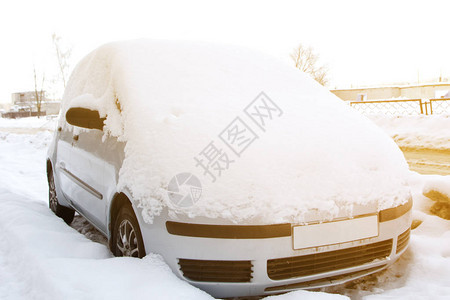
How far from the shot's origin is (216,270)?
2059 mm

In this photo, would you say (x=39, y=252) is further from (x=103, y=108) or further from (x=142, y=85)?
(x=142, y=85)

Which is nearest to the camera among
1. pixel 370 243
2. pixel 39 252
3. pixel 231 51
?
pixel 370 243

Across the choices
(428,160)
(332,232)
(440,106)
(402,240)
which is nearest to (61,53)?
(440,106)

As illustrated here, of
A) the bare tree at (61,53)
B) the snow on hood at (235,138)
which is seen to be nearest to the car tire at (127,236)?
the snow on hood at (235,138)

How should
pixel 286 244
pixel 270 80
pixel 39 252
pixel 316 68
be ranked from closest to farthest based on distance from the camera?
pixel 286 244 < pixel 39 252 < pixel 270 80 < pixel 316 68

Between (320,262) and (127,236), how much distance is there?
1097 millimetres

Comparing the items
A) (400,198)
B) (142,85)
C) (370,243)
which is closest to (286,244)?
(370,243)

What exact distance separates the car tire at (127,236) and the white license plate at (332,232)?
84cm

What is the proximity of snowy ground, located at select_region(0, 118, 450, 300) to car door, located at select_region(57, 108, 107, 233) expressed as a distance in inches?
9.3

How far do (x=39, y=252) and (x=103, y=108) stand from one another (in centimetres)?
102

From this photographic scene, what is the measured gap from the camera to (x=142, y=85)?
8.93 feet

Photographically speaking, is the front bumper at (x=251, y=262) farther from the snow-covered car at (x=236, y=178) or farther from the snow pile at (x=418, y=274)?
the snow pile at (x=418, y=274)

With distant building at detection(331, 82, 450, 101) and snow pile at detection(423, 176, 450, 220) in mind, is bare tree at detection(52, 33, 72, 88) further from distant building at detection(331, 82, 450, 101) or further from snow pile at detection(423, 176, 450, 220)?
snow pile at detection(423, 176, 450, 220)

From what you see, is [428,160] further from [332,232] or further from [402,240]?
[332,232]
